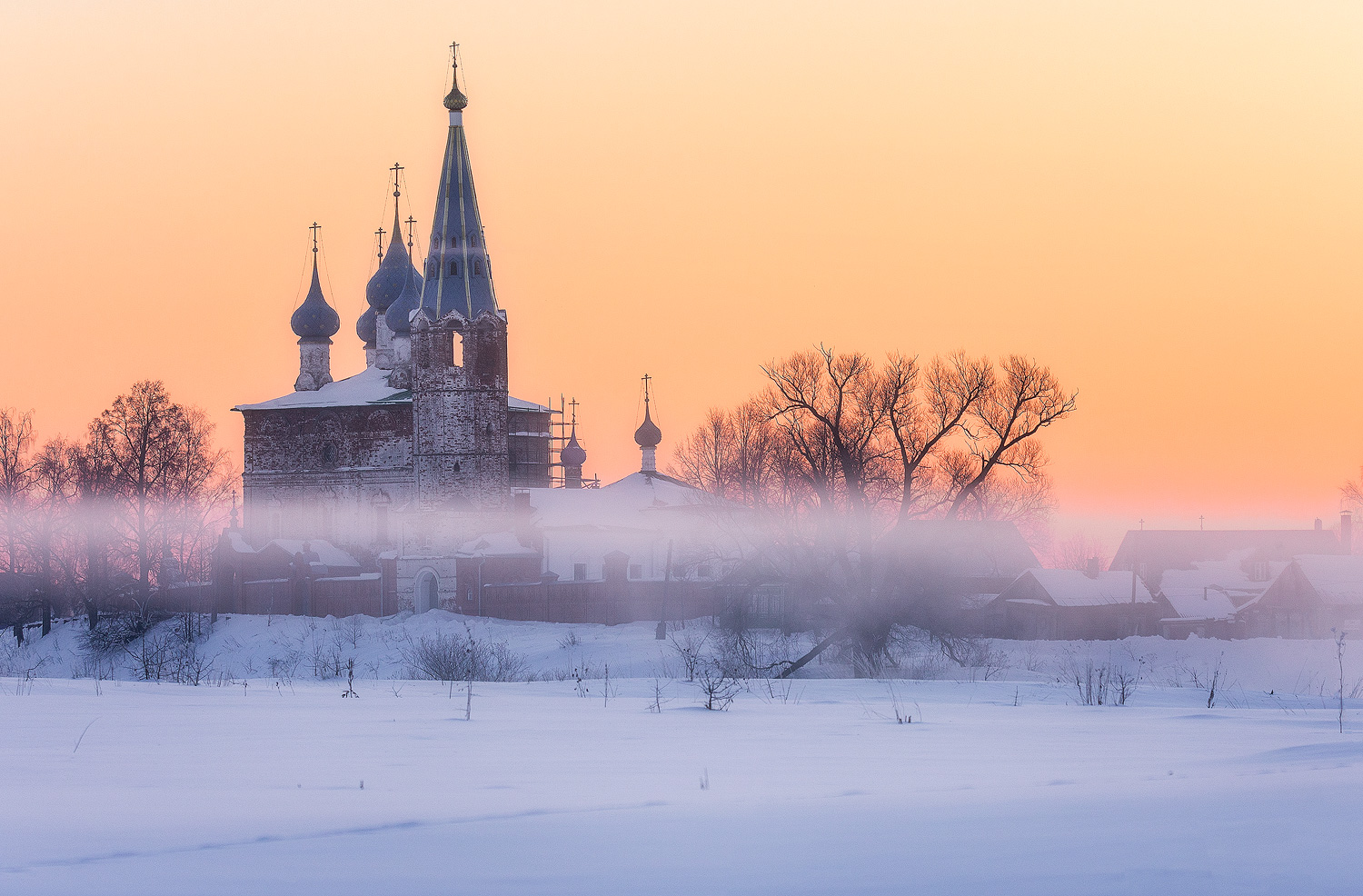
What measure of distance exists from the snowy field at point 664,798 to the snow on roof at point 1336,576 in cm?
3458

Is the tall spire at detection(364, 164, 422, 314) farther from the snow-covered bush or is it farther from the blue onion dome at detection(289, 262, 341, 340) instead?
the snow-covered bush

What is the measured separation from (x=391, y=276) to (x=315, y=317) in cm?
344

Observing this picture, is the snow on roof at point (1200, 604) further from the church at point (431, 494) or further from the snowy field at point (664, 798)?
the snowy field at point (664, 798)

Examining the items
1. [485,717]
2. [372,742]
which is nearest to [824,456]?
[485,717]

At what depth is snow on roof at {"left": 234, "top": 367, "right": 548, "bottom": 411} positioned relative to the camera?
168 ft

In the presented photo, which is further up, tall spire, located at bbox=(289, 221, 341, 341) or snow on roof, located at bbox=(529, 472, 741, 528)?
tall spire, located at bbox=(289, 221, 341, 341)

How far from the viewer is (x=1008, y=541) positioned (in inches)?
2172

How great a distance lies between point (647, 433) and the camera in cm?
6225

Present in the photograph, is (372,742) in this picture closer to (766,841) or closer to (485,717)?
(485,717)

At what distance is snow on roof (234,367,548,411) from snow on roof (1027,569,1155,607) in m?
20.8

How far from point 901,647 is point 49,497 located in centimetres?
2908

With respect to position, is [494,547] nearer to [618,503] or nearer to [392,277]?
[618,503]

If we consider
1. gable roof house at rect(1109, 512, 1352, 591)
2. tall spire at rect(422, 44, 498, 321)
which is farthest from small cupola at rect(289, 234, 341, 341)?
gable roof house at rect(1109, 512, 1352, 591)

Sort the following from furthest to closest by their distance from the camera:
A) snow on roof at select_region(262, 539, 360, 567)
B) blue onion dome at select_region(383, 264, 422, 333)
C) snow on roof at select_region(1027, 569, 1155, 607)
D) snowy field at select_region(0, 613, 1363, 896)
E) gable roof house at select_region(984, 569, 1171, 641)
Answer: blue onion dome at select_region(383, 264, 422, 333), snow on roof at select_region(262, 539, 360, 567), snow on roof at select_region(1027, 569, 1155, 607), gable roof house at select_region(984, 569, 1171, 641), snowy field at select_region(0, 613, 1363, 896)
